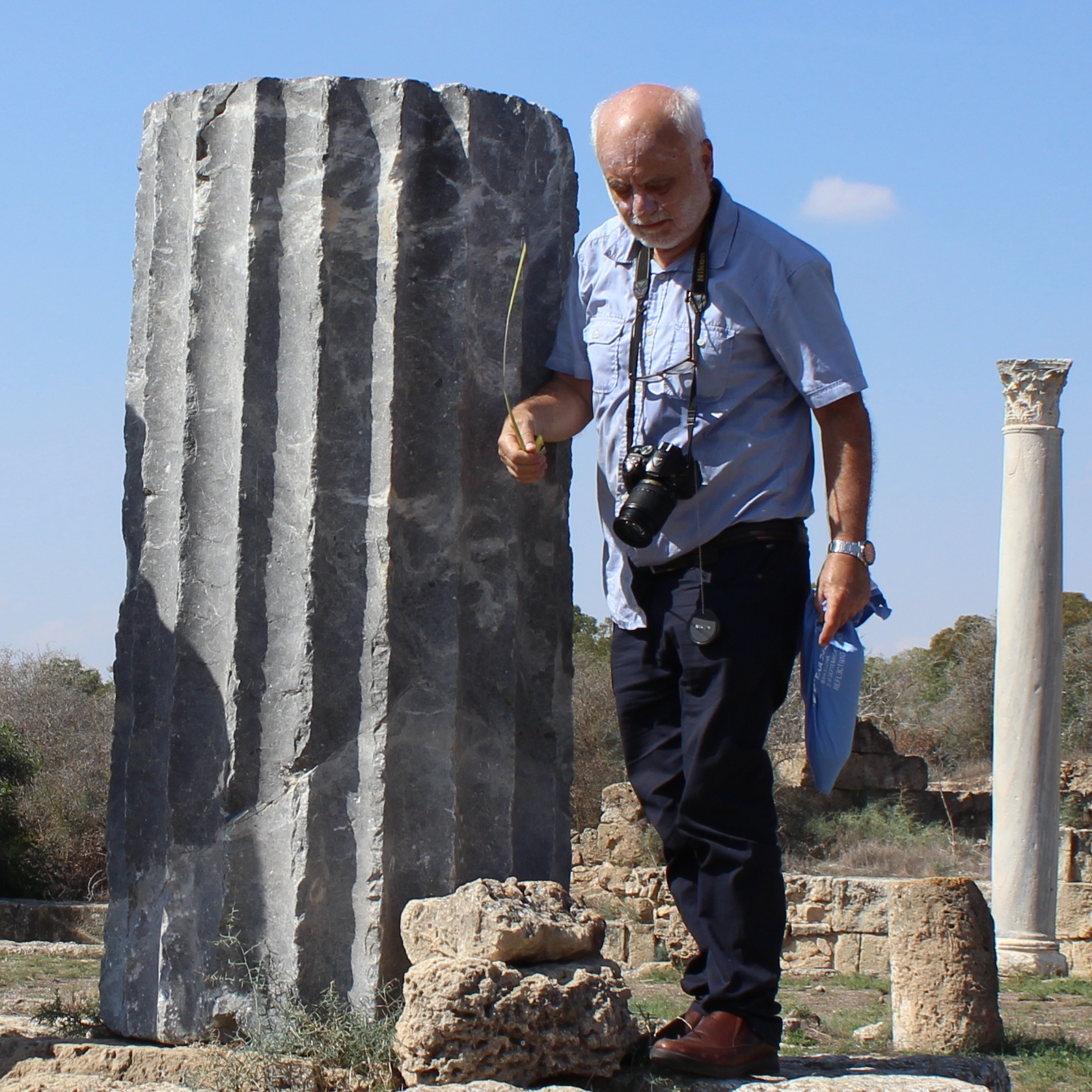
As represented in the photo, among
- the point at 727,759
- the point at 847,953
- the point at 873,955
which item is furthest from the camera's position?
the point at 847,953

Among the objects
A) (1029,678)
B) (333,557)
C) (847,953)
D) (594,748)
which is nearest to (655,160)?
(333,557)

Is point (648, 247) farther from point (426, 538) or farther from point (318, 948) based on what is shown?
point (318, 948)

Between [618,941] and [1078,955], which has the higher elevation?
[1078,955]

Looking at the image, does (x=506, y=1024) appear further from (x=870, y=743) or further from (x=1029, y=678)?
(x=870, y=743)

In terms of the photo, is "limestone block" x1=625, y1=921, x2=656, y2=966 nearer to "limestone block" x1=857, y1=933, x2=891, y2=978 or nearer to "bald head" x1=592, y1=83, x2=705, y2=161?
"limestone block" x1=857, y1=933, x2=891, y2=978

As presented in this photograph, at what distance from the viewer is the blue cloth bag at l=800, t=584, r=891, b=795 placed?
9.30ft

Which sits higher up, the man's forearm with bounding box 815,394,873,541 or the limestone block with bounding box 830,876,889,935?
the man's forearm with bounding box 815,394,873,541

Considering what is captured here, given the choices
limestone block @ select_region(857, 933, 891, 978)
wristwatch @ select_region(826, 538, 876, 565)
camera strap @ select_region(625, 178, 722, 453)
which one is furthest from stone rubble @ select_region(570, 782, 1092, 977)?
camera strap @ select_region(625, 178, 722, 453)

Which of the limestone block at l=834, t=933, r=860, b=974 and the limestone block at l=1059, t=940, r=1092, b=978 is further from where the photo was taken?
the limestone block at l=834, t=933, r=860, b=974

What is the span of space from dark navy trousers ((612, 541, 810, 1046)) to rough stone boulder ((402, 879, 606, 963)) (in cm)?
25

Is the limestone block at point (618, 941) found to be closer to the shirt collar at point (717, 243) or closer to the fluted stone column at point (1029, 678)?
the fluted stone column at point (1029, 678)

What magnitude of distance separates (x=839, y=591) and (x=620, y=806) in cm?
1215

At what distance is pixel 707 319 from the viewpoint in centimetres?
298

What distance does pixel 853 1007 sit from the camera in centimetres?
913
